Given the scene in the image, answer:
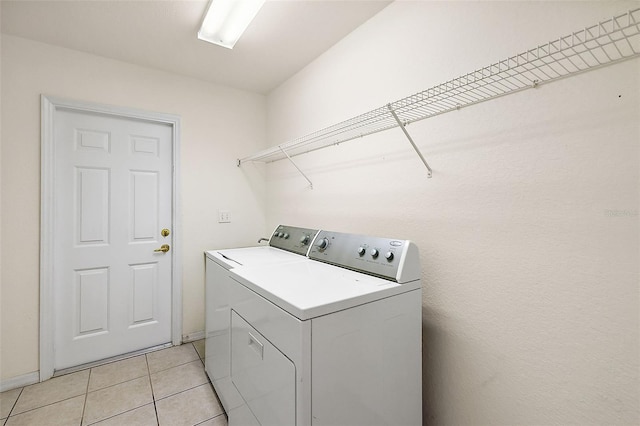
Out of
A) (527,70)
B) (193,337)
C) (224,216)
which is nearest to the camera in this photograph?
(527,70)

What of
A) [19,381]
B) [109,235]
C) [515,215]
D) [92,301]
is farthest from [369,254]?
[19,381]

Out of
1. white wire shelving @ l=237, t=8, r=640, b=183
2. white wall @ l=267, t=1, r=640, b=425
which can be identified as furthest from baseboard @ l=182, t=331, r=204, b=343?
white wire shelving @ l=237, t=8, r=640, b=183

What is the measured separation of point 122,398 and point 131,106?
2.26 metres

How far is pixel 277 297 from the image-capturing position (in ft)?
3.33

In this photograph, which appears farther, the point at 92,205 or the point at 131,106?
the point at 131,106

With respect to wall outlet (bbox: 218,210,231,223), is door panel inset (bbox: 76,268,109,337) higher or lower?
lower

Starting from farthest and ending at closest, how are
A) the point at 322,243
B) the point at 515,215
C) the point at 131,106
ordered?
the point at 131,106 → the point at 322,243 → the point at 515,215

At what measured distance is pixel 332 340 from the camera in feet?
3.13

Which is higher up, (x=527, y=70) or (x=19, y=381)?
(x=527, y=70)

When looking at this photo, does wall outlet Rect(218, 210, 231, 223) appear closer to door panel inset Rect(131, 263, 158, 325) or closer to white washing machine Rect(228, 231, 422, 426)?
door panel inset Rect(131, 263, 158, 325)

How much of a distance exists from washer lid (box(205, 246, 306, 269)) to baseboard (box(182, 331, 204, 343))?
1070 mm

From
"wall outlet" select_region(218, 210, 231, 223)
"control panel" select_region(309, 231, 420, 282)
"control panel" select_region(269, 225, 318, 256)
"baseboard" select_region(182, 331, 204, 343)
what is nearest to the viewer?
"control panel" select_region(309, 231, 420, 282)

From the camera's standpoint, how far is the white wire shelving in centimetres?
82

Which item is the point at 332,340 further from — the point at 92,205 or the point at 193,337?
the point at 92,205
